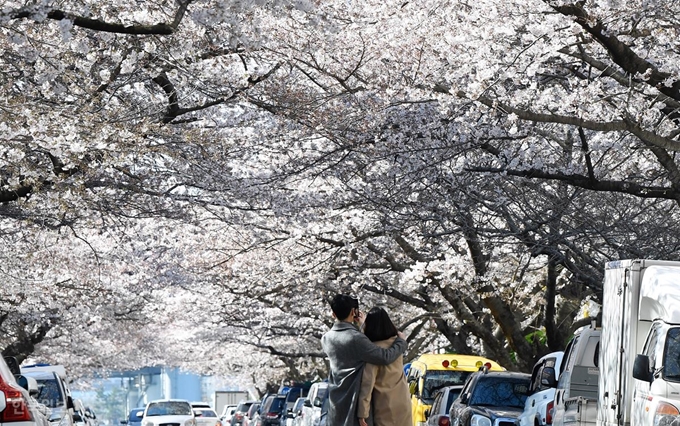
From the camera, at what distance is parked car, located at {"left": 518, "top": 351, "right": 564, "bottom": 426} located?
14.1m

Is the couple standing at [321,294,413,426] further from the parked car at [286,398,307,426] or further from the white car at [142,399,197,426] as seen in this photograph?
the white car at [142,399,197,426]

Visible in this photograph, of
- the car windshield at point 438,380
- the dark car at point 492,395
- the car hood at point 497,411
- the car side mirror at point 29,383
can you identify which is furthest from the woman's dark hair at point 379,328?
the car windshield at point 438,380

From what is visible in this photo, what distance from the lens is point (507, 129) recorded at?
15.1 meters

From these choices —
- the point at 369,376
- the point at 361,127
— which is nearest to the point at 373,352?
the point at 369,376

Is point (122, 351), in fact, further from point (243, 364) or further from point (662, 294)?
point (662, 294)

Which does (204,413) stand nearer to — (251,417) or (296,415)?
(251,417)

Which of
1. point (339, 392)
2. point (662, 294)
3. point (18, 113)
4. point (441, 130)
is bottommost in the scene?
point (339, 392)

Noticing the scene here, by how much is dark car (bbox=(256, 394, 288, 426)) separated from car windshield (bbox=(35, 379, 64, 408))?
16.7m

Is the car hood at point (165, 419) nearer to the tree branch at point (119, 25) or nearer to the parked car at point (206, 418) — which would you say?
the parked car at point (206, 418)

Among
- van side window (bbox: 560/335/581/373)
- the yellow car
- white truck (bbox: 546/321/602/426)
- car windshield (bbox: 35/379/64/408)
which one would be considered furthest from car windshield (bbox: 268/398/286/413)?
white truck (bbox: 546/321/602/426)

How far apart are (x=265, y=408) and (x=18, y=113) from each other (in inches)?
1043

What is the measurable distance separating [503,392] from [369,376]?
357 inches

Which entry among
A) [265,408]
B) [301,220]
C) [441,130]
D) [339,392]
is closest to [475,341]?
[265,408]

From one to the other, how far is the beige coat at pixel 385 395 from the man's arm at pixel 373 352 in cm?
8
